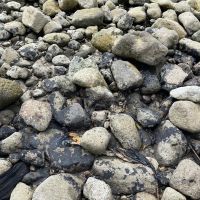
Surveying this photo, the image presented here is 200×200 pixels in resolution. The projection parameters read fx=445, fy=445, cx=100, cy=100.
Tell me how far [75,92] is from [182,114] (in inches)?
27.1

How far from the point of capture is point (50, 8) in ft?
11.8

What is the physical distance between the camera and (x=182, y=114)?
107 inches

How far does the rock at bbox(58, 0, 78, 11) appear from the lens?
3600 mm

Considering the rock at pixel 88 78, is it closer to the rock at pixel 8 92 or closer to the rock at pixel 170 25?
the rock at pixel 8 92

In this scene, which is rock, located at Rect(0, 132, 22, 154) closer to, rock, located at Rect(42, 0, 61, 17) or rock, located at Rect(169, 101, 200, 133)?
rock, located at Rect(169, 101, 200, 133)

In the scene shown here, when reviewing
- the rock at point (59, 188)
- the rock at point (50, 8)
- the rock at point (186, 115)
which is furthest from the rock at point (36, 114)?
the rock at point (50, 8)

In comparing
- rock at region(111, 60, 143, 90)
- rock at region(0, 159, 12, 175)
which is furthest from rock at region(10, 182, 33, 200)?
rock at region(111, 60, 143, 90)

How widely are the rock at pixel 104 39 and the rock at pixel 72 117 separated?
63 cm

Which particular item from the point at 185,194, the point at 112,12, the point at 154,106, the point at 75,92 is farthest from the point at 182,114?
the point at 112,12

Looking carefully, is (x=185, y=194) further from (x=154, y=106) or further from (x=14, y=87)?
(x=14, y=87)

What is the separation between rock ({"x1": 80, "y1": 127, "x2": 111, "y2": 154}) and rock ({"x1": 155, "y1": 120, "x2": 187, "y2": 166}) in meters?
0.33

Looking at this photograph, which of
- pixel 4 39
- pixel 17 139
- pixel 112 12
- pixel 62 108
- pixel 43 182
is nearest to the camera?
pixel 43 182

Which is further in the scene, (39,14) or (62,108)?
(39,14)

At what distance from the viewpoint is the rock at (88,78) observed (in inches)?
110
